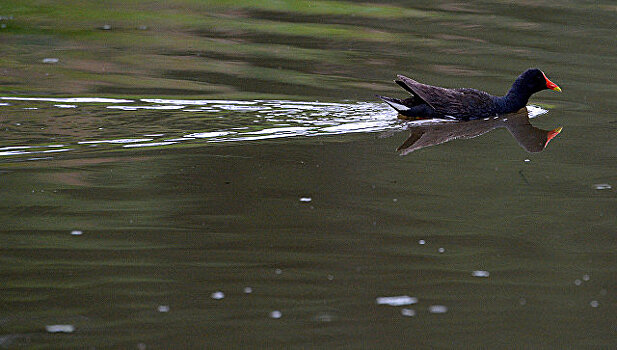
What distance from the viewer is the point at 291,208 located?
26.4 feet

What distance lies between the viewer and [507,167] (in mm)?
9641

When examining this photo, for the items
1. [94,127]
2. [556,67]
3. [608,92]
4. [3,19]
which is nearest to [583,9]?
[556,67]

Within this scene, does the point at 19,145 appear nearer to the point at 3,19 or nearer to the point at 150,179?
the point at 150,179

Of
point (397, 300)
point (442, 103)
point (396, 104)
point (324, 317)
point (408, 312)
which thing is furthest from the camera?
point (442, 103)

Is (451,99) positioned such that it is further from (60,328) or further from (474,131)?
(60,328)

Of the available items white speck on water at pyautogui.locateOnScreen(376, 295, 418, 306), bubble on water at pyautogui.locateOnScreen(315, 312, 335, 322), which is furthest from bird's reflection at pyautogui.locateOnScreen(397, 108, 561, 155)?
bubble on water at pyautogui.locateOnScreen(315, 312, 335, 322)

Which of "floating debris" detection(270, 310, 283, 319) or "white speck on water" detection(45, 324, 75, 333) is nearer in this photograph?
"white speck on water" detection(45, 324, 75, 333)

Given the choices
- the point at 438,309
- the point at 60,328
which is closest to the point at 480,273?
the point at 438,309

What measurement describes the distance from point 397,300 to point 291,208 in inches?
79.6

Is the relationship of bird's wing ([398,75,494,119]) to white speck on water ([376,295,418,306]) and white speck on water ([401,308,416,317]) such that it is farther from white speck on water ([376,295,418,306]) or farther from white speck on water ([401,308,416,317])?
white speck on water ([401,308,416,317])

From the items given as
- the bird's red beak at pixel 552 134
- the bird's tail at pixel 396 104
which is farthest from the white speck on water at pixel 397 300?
the bird's tail at pixel 396 104

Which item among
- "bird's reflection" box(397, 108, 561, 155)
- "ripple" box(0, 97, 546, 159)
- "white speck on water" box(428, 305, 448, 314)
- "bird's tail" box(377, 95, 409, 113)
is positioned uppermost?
"bird's tail" box(377, 95, 409, 113)

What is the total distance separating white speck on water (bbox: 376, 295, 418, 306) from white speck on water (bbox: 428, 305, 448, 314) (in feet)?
0.44

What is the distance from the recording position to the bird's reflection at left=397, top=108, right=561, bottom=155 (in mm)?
10774
